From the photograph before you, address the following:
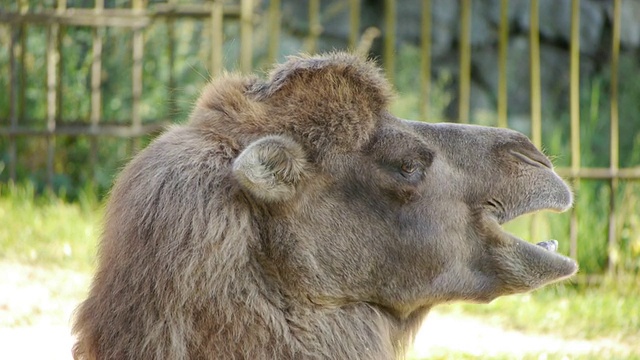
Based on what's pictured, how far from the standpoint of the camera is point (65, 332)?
562 centimetres

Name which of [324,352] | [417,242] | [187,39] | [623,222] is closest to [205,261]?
[324,352]

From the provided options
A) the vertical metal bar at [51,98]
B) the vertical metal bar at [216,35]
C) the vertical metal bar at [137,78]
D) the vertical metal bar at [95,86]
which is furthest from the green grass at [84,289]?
the vertical metal bar at [216,35]

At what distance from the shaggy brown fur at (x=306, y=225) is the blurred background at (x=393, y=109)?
1192mm

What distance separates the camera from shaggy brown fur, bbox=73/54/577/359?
3.17 metres

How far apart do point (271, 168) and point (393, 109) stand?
19.1ft

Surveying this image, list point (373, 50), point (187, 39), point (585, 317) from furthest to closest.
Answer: point (373, 50) < point (187, 39) < point (585, 317)

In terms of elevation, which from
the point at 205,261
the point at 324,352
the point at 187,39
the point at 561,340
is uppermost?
the point at 187,39

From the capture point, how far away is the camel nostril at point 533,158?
3693mm

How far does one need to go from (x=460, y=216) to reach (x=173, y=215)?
97 centimetres

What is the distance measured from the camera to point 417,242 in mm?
3523

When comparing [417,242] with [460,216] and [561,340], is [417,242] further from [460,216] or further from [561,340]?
[561,340]

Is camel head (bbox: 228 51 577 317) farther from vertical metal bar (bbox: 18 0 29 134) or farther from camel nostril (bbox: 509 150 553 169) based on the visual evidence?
vertical metal bar (bbox: 18 0 29 134)

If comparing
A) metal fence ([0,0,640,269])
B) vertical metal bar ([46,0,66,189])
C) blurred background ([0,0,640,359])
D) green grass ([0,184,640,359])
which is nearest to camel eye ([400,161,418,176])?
blurred background ([0,0,640,359])

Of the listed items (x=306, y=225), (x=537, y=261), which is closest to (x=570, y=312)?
(x=537, y=261)
